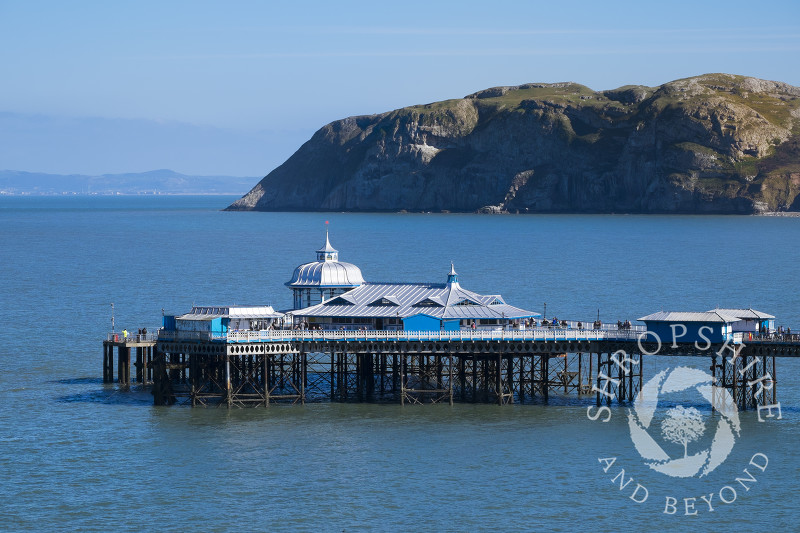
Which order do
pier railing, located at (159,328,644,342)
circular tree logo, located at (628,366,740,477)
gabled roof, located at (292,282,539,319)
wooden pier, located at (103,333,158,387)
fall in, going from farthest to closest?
wooden pier, located at (103,333,158,387), gabled roof, located at (292,282,539,319), pier railing, located at (159,328,644,342), circular tree logo, located at (628,366,740,477)

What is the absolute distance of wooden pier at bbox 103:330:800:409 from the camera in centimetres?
8575

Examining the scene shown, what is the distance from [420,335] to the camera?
8738 cm

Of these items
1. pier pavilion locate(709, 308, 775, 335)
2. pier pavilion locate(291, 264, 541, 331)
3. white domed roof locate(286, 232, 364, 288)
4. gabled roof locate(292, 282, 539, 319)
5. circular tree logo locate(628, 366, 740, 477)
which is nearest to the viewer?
circular tree logo locate(628, 366, 740, 477)

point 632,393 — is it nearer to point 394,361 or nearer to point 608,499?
point 394,361

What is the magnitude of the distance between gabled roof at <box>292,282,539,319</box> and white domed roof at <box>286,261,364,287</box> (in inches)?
105

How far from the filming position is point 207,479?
68.6 m

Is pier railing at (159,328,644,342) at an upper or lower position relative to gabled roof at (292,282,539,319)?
lower

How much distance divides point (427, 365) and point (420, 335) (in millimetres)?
6037

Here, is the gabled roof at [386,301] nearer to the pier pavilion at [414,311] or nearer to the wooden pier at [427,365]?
the pier pavilion at [414,311]

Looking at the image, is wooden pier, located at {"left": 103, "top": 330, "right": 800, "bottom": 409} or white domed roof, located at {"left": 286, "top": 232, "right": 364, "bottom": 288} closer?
wooden pier, located at {"left": 103, "top": 330, "right": 800, "bottom": 409}

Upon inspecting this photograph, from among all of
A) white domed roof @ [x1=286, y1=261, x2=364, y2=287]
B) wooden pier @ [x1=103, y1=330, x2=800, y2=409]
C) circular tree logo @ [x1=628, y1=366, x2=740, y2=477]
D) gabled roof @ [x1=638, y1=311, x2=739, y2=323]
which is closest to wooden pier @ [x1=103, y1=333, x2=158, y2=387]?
wooden pier @ [x1=103, y1=330, x2=800, y2=409]

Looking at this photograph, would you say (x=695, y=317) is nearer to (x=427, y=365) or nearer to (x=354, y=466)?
(x=427, y=365)

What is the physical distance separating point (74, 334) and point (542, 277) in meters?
71.4

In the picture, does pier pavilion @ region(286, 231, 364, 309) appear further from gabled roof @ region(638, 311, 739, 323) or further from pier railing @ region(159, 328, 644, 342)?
gabled roof @ region(638, 311, 739, 323)
